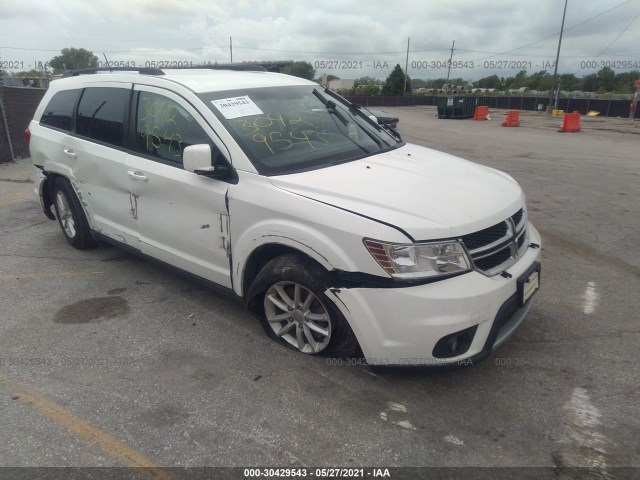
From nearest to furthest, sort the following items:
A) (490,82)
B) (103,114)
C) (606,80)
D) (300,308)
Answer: (300,308) → (103,114) → (606,80) → (490,82)

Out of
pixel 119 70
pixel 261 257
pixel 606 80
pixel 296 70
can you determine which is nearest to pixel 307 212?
pixel 261 257

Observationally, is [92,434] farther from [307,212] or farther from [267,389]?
[307,212]

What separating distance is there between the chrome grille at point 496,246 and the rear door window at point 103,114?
9.86 ft

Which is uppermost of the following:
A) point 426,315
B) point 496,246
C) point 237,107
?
point 237,107

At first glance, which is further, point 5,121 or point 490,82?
point 490,82

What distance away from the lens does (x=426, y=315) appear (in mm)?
2580

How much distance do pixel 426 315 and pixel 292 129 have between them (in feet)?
5.80

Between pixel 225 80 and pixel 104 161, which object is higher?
pixel 225 80

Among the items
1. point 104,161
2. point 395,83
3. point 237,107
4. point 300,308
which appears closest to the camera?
point 300,308

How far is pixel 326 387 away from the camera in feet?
9.69

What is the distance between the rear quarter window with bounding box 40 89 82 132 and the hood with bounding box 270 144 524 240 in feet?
9.41

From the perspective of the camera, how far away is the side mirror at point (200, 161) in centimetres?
312

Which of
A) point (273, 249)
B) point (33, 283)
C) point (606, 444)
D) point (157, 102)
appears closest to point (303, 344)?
point (273, 249)

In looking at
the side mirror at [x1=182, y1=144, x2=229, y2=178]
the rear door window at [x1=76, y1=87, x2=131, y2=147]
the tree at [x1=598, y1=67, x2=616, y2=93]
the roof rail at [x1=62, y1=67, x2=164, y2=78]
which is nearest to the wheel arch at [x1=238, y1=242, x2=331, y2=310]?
the side mirror at [x1=182, y1=144, x2=229, y2=178]
